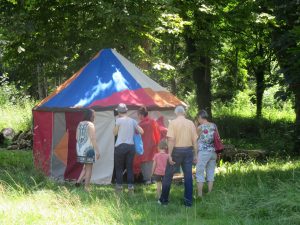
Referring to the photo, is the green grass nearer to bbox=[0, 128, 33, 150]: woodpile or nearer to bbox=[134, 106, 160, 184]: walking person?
bbox=[134, 106, 160, 184]: walking person

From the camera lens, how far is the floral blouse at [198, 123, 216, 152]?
903cm

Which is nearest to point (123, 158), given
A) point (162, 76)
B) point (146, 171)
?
point (146, 171)

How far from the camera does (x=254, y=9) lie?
1708 centimetres

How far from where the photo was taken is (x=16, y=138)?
792 inches

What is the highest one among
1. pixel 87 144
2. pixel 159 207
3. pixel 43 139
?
pixel 87 144

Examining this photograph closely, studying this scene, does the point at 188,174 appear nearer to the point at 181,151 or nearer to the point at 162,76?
the point at 181,151

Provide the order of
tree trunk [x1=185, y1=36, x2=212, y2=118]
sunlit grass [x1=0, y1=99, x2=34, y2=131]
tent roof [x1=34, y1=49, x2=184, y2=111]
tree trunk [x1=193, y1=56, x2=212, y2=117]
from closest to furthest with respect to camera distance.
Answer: tent roof [x1=34, y1=49, x2=184, y2=111], tree trunk [x1=185, y1=36, x2=212, y2=118], tree trunk [x1=193, y1=56, x2=212, y2=117], sunlit grass [x1=0, y1=99, x2=34, y2=131]

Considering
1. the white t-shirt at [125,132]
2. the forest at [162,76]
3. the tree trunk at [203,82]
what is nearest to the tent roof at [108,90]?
the forest at [162,76]

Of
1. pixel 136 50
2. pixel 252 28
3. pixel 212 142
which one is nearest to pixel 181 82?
pixel 252 28

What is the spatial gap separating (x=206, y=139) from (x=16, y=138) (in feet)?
42.2

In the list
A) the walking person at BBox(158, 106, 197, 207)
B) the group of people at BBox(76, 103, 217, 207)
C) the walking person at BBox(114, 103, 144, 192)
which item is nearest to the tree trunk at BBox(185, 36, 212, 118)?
the group of people at BBox(76, 103, 217, 207)

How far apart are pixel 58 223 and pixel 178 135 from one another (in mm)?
2822

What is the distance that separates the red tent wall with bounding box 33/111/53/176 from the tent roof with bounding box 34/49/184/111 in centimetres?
26

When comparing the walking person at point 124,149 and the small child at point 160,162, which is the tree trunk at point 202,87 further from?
the small child at point 160,162
